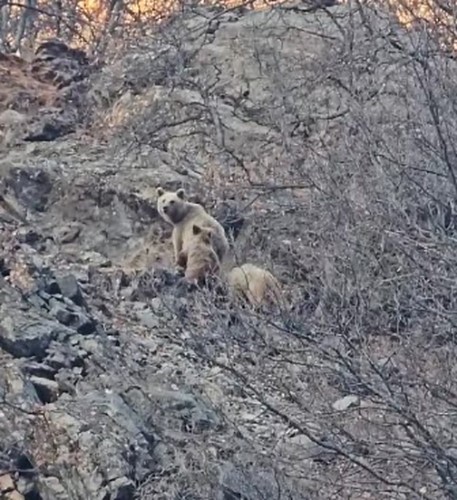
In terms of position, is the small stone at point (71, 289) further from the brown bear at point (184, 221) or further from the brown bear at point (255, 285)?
the brown bear at point (184, 221)

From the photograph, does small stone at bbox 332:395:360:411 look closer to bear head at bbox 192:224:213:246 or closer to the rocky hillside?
the rocky hillside

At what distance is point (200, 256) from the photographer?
1112 cm

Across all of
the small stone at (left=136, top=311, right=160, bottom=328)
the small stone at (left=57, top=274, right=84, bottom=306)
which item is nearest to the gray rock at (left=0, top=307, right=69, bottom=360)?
the small stone at (left=57, top=274, right=84, bottom=306)

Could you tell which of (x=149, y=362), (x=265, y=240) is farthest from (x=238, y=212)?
(x=149, y=362)

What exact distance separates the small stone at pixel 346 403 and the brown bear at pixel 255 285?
67 centimetres

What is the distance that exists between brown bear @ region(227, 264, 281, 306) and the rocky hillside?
15 cm

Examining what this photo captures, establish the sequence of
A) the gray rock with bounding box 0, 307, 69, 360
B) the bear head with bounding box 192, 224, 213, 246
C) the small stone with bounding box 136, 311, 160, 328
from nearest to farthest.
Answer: the gray rock with bounding box 0, 307, 69, 360, the small stone with bounding box 136, 311, 160, 328, the bear head with bounding box 192, 224, 213, 246

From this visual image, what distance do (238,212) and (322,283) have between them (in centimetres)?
608

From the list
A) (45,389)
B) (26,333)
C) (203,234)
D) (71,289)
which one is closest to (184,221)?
(203,234)

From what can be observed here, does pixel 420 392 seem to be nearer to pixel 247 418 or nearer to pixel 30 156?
pixel 247 418

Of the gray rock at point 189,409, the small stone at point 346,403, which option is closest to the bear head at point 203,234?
the gray rock at point 189,409

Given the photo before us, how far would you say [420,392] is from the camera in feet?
17.9

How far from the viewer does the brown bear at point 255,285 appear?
21.3ft

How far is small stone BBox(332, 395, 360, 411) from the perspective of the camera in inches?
225
